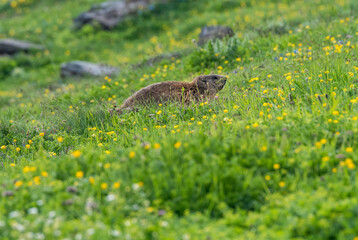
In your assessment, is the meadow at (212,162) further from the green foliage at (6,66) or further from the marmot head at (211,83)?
the green foliage at (6,66)

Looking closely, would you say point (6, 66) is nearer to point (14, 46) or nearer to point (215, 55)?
point (14, 46)

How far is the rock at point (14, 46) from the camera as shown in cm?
1606

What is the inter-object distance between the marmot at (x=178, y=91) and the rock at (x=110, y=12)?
11610 millimetres

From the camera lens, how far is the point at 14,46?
16.3m

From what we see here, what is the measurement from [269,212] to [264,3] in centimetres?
1443

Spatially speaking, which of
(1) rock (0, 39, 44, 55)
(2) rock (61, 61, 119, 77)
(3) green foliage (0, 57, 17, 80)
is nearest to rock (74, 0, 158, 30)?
(1) rock (0, 39, 44, 55)

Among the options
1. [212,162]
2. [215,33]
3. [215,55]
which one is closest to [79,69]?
[215,33]

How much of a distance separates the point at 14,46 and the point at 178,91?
11807 millimetres

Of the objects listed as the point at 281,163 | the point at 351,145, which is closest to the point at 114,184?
the point at 281,163

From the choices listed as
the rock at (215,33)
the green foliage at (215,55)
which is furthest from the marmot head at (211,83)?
the rock at (215,33)

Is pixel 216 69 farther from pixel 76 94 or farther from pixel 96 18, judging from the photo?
pixel 96 18

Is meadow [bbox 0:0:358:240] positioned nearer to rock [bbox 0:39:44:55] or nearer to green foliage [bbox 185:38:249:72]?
green foliage [bbox 185:38:249:72]

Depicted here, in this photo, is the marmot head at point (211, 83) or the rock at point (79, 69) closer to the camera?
the marmot head at point (211, 83)

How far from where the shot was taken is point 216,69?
348 inches
